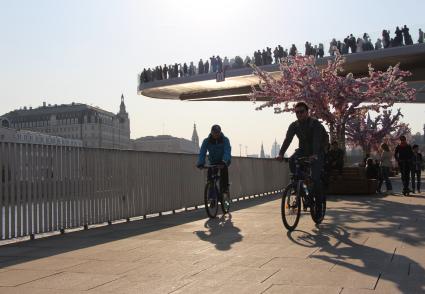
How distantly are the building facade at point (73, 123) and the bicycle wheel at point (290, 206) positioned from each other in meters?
123

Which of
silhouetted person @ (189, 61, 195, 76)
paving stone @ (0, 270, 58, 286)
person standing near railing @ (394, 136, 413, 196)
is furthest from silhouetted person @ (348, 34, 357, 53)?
paving stone @ (0, 270, 58, 286)

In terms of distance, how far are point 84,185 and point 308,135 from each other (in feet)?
11.5

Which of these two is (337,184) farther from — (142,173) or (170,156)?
(142,173)

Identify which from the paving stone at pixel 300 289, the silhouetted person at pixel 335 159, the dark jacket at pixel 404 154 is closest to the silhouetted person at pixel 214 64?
the dark jacket at pixel 404 154

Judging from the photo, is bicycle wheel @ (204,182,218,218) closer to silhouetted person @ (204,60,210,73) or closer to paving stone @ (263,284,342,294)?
paving stone @ (263,284,342,294)

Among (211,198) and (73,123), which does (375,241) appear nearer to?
(211,198)

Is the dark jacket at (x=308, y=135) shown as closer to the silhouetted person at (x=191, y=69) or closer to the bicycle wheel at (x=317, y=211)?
the bicycle wheel at (x=317, y=211)

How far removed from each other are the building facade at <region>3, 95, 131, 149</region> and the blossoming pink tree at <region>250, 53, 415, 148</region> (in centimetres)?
10978

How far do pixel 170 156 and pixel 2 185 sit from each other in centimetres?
510

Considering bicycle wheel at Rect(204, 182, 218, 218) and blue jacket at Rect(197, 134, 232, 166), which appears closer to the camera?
bicycle wheel at Rect(204, 182, 218, 218)

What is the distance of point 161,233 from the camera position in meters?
8.12

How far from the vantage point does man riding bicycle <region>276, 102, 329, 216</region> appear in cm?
810

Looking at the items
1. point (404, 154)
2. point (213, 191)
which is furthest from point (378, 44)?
point (213, 191)

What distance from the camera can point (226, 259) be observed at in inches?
227
